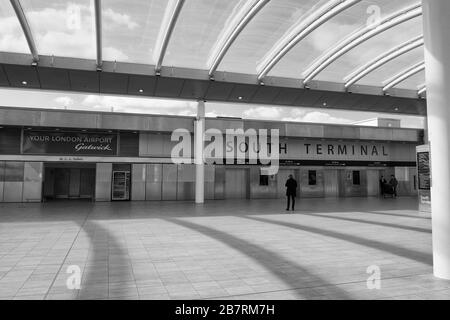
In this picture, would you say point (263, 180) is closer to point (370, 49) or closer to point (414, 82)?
point (414, 82)

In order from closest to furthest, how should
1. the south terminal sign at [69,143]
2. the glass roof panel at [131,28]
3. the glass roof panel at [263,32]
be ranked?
the glass roof panel at [131,28]
the glass roof panel at [263,32]
the south terminal sign at [69,143]

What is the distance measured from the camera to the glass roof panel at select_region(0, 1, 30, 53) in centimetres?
1245

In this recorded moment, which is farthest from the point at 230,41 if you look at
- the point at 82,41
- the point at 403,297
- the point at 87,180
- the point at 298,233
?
the point at 87,180

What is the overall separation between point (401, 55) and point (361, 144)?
423 inches

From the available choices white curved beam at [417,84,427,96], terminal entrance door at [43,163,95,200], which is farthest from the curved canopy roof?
terminal entrance door at [43,163,95,200]

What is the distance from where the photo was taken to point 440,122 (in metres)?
5.48

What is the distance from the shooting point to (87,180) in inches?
946

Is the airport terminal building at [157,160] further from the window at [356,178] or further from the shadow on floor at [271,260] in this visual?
the shadow on floor at [271,260]

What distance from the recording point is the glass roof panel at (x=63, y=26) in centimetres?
1238

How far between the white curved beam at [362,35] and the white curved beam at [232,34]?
4796 mm

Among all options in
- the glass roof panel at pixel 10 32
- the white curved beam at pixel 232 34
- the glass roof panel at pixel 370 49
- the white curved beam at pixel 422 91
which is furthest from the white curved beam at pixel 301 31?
the glass roof panel at pixel 10 32

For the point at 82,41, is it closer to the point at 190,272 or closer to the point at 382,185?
the point at 190,272

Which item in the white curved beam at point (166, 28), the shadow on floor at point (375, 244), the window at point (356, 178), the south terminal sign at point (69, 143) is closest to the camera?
the shadow on floor at point (375, 244)

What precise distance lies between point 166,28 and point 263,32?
161 inches
